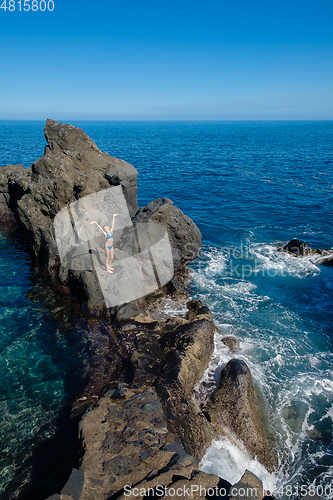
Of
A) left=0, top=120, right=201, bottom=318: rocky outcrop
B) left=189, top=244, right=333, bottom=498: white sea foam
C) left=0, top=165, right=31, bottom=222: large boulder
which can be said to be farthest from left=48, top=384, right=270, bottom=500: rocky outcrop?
left=0, top=165, right=31, bottom=222: large boulder

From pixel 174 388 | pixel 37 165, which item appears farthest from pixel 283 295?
pixel 37 165

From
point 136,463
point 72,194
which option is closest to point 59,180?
point 72,194

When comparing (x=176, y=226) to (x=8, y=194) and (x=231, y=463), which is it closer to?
(x=231, y=463)

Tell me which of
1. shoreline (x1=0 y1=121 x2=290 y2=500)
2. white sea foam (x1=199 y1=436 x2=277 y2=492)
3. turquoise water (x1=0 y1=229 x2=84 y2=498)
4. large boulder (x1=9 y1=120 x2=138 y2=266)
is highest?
large boulder (x1=9 y1=120 x2=138 y2=266)

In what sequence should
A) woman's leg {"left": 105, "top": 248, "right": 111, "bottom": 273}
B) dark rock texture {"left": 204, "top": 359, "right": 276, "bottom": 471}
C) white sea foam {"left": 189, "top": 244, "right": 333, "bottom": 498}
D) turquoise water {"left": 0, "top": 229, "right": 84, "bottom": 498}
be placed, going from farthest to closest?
woman's leg {"left": 105, "top": 248, "right": 111, "bottom": 273}
dark rock texture {"left": 204, "top": 359, "right": 276, "bottom": 471}
white sea foam {"left": 189, "top": 244, "right": 333, "bottom": 498}
turquoise water {"left": 0, "top": 229, "right": 84, "bottom": 498}

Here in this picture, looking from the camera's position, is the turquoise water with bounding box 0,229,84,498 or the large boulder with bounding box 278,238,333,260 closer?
the turquoise water with bounding box 0,229,84,498

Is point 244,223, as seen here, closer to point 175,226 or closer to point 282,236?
point 282,236

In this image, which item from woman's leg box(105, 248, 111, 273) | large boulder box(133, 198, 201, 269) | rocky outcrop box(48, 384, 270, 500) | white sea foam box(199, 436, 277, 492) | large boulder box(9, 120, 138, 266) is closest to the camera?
rocky outcrop box(48, 384, 270, 500)

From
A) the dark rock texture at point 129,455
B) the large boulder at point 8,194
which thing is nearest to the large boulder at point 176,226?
the dark rock texture at point 129,455

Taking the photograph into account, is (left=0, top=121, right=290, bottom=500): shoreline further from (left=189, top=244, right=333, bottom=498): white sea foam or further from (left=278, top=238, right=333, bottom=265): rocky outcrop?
(left=278, top=238, right=333, bottom=265): rocky outcrop
